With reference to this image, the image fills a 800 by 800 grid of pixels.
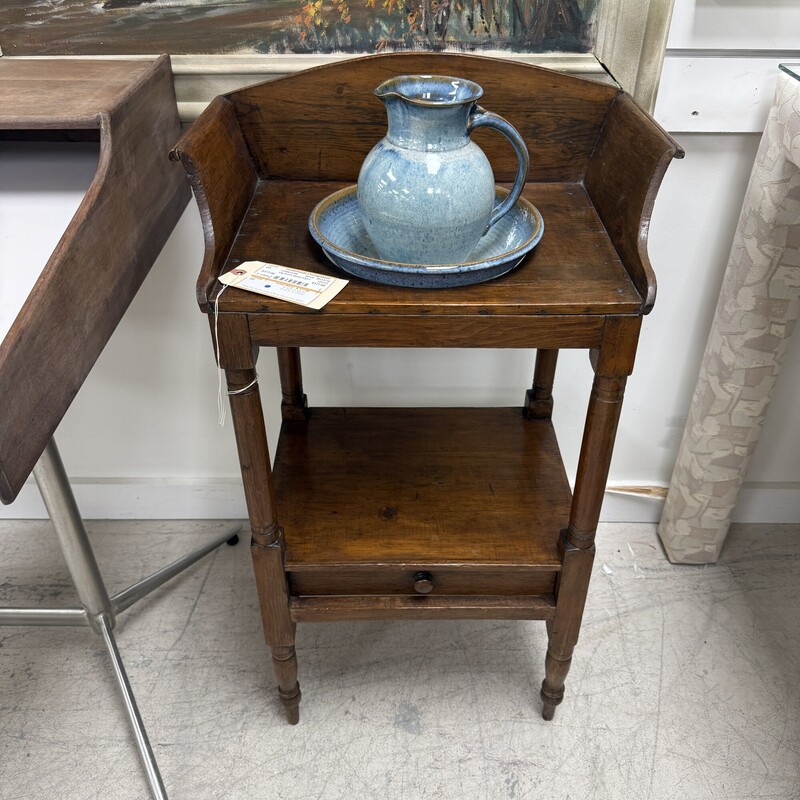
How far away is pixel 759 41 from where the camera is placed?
1.24 meters

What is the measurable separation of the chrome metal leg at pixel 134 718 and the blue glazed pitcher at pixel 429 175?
0.95 meters

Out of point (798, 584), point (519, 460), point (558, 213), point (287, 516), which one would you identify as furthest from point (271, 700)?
point (798, 584)

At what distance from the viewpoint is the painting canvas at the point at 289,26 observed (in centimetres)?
121

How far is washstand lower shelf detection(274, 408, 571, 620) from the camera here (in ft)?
3.80

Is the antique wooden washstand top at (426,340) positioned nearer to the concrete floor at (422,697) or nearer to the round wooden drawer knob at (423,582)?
the round wooden drawer knob at (423,582)

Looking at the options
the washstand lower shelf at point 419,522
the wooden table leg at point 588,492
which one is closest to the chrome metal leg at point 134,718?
the washstand lower shelf at point 419,522

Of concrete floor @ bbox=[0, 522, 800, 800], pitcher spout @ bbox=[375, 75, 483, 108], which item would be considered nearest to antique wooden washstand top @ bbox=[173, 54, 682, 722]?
concrete floor @ bbox=[0, 522, 800, 800]

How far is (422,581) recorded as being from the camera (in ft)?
3.78

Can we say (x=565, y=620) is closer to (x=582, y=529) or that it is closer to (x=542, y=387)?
(x=582, y=529)

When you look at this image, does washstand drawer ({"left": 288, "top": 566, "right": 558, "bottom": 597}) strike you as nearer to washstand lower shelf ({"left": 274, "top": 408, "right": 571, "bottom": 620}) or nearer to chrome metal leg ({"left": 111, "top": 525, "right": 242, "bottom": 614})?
washstand lower shelf ({"left": 274, "top": 408, "right": 571, "bottom": 620})

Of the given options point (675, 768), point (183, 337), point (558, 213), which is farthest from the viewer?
point (183, 337)

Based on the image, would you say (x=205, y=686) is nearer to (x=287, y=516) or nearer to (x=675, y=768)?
(x=287, y=516)

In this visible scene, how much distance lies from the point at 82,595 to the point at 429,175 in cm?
104

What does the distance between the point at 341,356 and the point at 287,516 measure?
0.45 m
